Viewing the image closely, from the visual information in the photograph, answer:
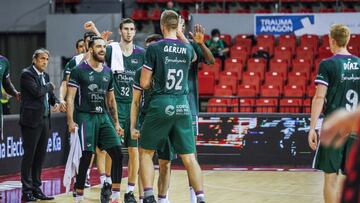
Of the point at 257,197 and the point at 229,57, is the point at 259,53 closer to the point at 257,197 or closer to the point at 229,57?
the point at 229,57

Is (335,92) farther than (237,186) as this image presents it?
No

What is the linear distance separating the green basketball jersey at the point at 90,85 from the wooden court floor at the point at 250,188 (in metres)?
1.47

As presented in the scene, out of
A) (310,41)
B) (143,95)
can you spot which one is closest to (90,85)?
(143,95)

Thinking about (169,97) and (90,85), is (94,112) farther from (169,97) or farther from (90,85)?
(169,97)

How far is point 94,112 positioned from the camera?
9.08 m

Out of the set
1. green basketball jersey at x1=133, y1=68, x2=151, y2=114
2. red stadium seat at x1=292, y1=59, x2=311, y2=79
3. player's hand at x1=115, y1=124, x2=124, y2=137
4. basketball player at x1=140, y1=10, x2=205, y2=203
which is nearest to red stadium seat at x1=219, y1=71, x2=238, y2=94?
red stadium seat at x1=292, y1=59, x2=311, y2=79

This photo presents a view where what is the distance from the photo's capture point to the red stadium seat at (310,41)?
67.2 feet

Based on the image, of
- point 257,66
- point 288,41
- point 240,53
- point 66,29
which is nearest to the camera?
point 257,66

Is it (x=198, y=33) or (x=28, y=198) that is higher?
(x=198, y=33)

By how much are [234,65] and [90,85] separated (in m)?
10.8

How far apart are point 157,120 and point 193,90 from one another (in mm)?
1579

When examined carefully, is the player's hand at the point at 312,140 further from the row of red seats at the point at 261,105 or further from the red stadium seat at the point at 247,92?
the red stadium seat at the point at 247,92

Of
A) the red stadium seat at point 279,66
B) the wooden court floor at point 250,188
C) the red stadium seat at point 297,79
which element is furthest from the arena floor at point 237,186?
the red stadium seat at point 279,66

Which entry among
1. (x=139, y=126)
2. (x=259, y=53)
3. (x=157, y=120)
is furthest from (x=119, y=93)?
(x=259, y=53)
